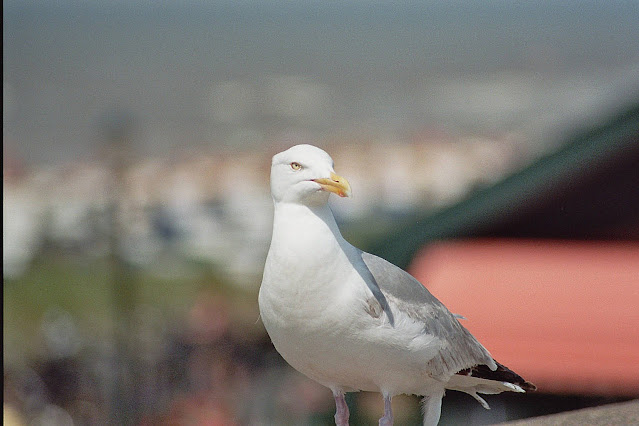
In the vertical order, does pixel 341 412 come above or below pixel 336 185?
below

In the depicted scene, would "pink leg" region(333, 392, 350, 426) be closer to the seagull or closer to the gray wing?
the seagull

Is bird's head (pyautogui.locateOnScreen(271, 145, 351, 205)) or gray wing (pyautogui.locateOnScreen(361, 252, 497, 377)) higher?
bird's head (pyautogui.locateOnScreen(271, 145, 351, 205))

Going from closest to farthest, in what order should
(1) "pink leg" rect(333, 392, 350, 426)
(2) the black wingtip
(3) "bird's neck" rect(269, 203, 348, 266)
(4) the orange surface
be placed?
1. (3) "bird's neck" rect(269, 203, 348, 266)
2. (1) "pink leg" rect(333, 392, 350, 426)
3. (2) the black wingtip
4. (4) the orange surface

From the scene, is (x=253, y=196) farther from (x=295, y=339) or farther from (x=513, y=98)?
(x=513, y=98)

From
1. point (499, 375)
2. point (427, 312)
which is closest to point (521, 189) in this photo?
point (499, 375)

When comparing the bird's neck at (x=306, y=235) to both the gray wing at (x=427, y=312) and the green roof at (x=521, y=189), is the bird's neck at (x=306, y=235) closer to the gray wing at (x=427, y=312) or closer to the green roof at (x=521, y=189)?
the gray wing at (x=427, y=312)

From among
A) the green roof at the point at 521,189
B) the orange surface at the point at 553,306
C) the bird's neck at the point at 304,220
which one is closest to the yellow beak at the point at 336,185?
the bird's neck at the point at 304,220

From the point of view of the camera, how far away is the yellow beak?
231 cm

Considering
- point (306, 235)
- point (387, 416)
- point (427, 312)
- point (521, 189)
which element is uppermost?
point (521, 189)

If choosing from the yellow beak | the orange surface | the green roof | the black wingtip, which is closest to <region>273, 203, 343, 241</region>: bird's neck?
the yellow beak

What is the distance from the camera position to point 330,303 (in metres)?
2.40

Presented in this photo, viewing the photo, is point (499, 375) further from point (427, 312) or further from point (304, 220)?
point (304, 220)

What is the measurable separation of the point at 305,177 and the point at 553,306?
254cm

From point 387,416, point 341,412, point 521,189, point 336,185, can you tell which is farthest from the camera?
point 521,189
